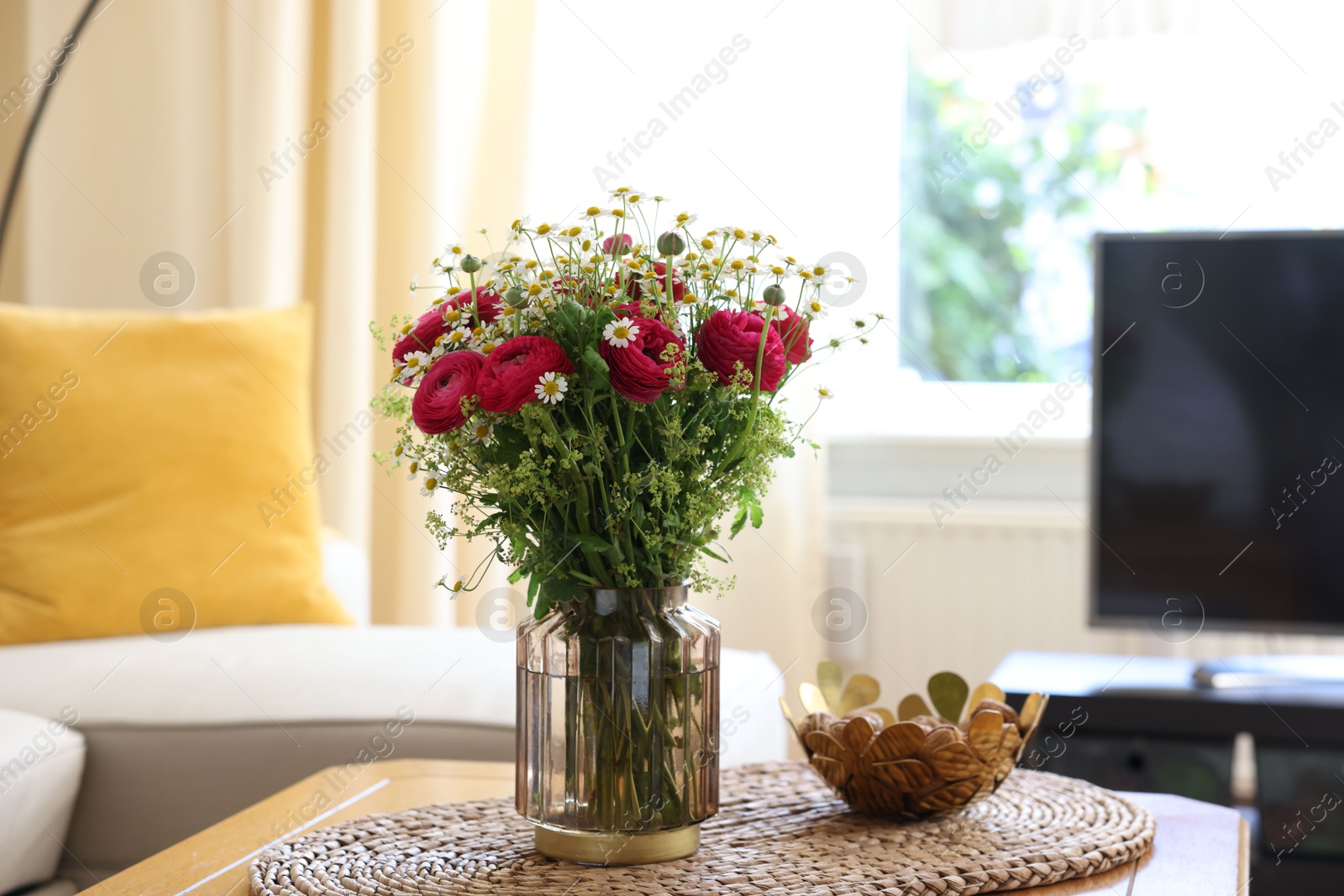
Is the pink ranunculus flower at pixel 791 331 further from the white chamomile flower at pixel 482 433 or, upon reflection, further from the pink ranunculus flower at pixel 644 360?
the white chamomile flower at pixel 482 433

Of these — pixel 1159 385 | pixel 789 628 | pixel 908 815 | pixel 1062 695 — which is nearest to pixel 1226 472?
pixel 1159 385

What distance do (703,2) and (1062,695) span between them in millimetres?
1646

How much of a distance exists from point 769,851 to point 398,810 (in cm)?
36

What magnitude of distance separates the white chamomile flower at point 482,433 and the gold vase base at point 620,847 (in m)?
0.28

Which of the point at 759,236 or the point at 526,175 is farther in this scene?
the point at 526,175

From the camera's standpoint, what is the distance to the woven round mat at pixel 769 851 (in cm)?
87

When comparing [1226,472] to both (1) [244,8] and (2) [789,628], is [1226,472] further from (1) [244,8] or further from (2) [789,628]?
(1) [244,8]

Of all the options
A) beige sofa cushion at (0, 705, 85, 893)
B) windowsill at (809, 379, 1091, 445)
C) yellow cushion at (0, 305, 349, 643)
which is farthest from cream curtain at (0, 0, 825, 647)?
beige sofa cushion at (0, 705, 85, 893)

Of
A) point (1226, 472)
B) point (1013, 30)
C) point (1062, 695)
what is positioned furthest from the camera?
point (1013, 30)

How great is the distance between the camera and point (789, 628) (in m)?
2.70

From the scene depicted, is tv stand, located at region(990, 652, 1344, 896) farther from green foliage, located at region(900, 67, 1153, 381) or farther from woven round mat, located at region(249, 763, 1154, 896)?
green foliage, located at region(900, 67, 1153, 381)

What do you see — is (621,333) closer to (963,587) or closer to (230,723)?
(230,723)

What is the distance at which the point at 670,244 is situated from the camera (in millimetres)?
866

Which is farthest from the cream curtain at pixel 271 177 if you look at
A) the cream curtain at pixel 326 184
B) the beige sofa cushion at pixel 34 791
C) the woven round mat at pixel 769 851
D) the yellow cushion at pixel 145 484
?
the woven round mat at pixel 769 851
